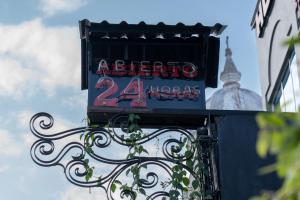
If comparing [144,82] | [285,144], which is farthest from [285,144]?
[144,82]

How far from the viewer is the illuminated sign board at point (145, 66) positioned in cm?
968

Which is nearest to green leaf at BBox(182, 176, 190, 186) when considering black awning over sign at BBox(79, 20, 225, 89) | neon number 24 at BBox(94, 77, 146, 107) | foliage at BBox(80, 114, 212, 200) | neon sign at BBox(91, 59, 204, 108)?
foliage at BBox(80, 114, 212, 200)

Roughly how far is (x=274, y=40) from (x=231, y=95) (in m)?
12.5

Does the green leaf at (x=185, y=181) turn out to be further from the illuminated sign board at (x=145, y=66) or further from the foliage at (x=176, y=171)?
the illuminated sign board at (x=145, y=66)

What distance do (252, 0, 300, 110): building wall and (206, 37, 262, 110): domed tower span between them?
A: 9.77 meters

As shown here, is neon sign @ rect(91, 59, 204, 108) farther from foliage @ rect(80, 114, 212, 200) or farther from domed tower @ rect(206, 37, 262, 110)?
domed tower @ rect(206, 37, 262, 110)

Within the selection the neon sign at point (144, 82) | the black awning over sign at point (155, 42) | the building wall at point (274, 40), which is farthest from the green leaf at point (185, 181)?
the neon sign at point (144, 82)

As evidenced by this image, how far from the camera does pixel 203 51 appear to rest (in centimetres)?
973

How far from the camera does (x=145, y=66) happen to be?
10320 mm

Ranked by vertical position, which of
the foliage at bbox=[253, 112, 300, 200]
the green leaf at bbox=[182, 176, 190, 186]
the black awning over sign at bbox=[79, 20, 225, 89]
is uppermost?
the black awning over sign at bbox=[79, 20, 225, 89]

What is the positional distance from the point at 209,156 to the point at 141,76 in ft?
13.1

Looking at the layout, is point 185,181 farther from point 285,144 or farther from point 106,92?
point 285,144

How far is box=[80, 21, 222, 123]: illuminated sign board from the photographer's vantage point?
968cm

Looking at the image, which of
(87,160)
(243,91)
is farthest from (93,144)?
(243,91)
